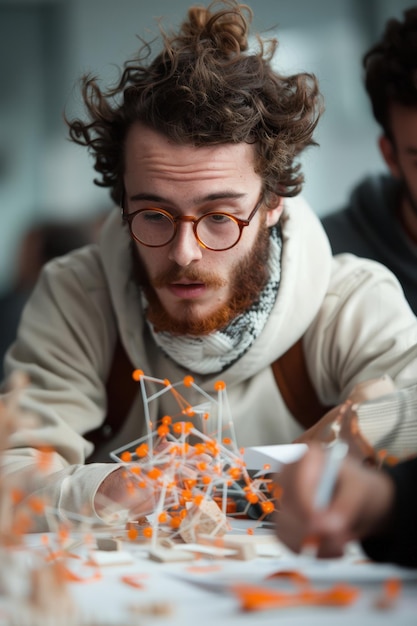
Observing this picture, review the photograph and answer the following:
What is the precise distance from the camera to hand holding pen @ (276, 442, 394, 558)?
764mm

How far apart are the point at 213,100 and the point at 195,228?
25 cm

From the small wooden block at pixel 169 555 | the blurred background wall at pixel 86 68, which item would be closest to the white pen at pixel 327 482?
the small wooden block at pixel 169 555

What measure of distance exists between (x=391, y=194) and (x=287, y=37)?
2.69 metres

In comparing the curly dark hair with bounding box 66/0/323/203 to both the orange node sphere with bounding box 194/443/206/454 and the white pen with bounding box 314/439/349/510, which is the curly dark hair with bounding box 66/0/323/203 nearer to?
the orange node sphere with bounding box 194/443/206/454

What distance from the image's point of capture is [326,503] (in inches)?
30.3

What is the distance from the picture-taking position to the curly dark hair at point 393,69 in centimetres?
225

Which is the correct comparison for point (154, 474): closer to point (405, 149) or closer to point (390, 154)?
point (405, 149)

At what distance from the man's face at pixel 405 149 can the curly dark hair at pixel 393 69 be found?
28mm

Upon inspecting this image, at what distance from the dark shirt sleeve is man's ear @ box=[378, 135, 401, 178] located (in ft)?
5.12

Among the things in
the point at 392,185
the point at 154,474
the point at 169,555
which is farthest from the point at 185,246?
the point at 392,185

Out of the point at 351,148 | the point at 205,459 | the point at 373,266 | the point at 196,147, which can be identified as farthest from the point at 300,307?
the point at 351,148

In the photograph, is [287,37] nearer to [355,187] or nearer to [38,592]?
[355,187]

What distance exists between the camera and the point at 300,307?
66.7 inches

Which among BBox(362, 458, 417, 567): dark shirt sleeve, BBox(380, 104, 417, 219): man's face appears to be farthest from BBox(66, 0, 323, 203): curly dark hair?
BBox(362, 458, 417, 567): dark shirt sleeve
